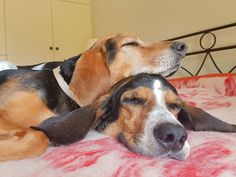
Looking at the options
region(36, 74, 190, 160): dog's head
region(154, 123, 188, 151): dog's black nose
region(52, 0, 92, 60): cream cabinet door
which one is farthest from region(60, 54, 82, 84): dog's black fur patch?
region(52, 0, 92, 60): cream cabinet door

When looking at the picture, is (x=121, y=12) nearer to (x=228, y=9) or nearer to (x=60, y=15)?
(x=60, y=15)

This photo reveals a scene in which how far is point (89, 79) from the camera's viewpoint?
1.26 metres

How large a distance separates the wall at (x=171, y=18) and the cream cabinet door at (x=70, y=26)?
1.20 feet

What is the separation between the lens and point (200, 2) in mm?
2854

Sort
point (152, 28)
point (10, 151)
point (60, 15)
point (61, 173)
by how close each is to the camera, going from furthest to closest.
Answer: point (60, 15)
point (152, 28)
point (10, 151)
point (61, 173)

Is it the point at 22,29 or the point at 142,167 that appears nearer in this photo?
the point at 142,167

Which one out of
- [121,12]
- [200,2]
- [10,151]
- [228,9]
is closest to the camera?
[10,151]

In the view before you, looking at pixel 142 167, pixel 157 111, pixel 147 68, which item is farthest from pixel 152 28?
pixel 142 167

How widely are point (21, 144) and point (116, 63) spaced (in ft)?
2.15

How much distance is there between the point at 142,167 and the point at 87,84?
562 millimetres

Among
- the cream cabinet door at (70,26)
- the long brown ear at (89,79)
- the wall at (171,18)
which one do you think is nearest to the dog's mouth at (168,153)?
the long brown ear at (89,79)

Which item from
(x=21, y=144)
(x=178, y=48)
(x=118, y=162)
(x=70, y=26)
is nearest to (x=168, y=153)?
(x=118, y=162)

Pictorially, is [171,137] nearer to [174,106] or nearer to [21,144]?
[174,106]

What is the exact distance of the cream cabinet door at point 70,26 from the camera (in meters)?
4.45
